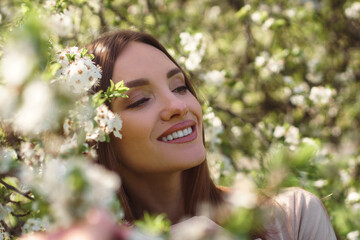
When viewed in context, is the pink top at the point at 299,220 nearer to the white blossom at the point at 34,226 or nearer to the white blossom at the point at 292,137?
the white blossom at the point at 292,137

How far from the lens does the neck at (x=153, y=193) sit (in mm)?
1843

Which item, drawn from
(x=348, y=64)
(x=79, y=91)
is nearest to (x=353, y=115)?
(x=348, y=64)

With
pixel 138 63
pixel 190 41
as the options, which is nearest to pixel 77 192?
pixel 138 63

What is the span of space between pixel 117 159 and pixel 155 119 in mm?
285

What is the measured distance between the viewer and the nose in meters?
1.54

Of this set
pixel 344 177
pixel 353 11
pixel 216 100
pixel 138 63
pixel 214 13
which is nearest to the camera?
pixel 138 63

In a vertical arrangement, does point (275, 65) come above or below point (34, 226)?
above

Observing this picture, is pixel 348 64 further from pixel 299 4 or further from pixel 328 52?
pixel 299 4

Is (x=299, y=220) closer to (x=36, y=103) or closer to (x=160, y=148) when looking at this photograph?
(x=160, y=148)

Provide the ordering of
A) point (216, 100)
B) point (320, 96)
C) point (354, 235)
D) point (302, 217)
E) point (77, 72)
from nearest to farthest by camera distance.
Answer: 1. point (77, 72)
2. point (302, 217)
3. point (354, 235)
4. point (320, 96)
5. point (216, 100)

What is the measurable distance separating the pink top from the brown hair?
0.29 m

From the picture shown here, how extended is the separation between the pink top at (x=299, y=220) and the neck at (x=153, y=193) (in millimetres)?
420

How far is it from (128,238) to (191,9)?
12.8 feet

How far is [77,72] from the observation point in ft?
3.70
